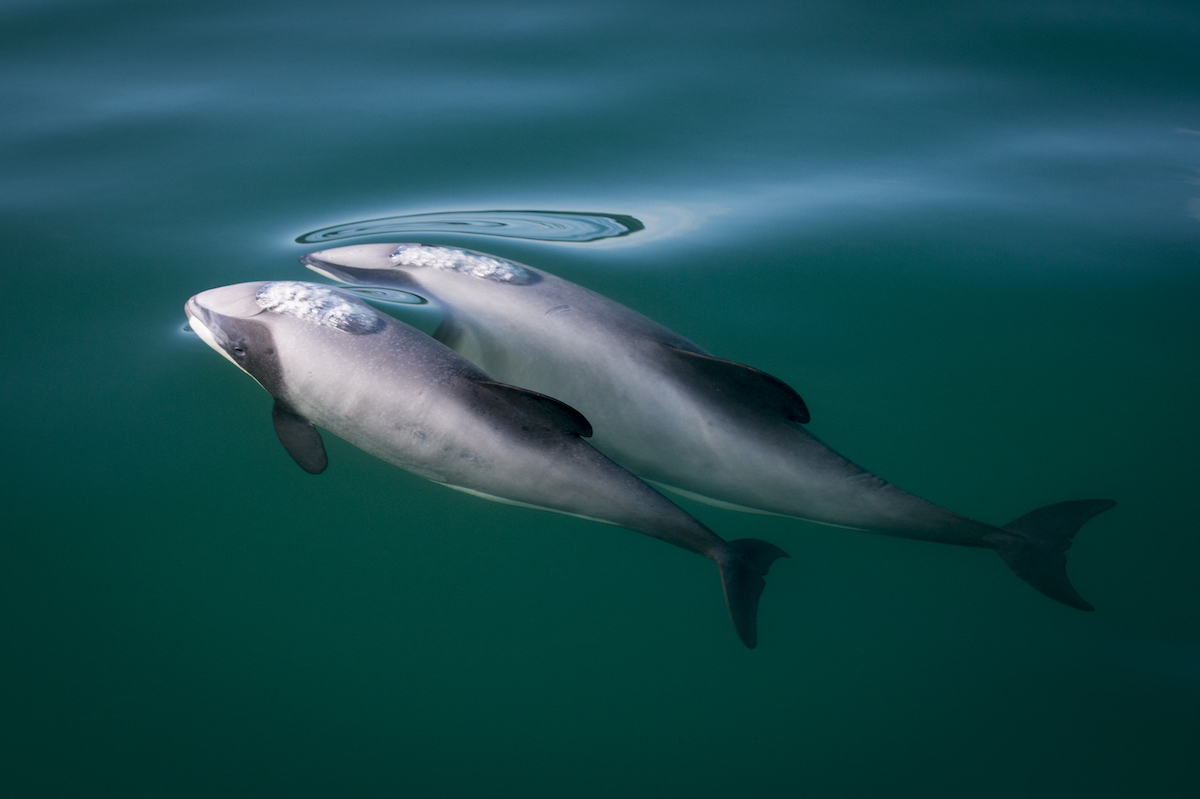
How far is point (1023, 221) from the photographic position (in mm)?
5410

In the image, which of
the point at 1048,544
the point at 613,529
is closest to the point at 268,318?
the point at 613,529

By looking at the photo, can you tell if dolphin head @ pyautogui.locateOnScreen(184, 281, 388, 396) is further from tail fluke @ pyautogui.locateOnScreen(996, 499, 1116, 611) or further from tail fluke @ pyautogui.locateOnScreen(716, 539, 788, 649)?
tail fluke @ pyautogui.locateOnScreen(996, 499, 1116, 611)

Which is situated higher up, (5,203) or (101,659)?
(5,203)

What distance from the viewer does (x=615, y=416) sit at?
3.75 meters

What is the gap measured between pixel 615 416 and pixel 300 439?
141cm

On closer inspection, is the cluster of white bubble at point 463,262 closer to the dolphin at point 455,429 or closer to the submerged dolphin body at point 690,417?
the submerged dolphin body at point 690,417

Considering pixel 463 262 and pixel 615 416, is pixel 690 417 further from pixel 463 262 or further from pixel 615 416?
pixel 463 262

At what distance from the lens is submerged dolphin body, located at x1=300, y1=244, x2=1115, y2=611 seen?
3.36 metres

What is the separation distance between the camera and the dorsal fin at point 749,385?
11.4ft

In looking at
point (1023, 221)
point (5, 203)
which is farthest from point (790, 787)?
point (5, 203)

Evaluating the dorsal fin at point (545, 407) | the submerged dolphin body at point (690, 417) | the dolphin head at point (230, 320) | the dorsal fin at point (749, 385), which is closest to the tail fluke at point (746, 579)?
the submerged dolphin body at point (690, 417)

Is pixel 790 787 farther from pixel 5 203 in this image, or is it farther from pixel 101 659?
pixel 5 203

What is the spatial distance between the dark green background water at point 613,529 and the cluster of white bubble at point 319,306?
1.63ft

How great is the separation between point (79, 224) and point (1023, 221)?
20.0 ft
